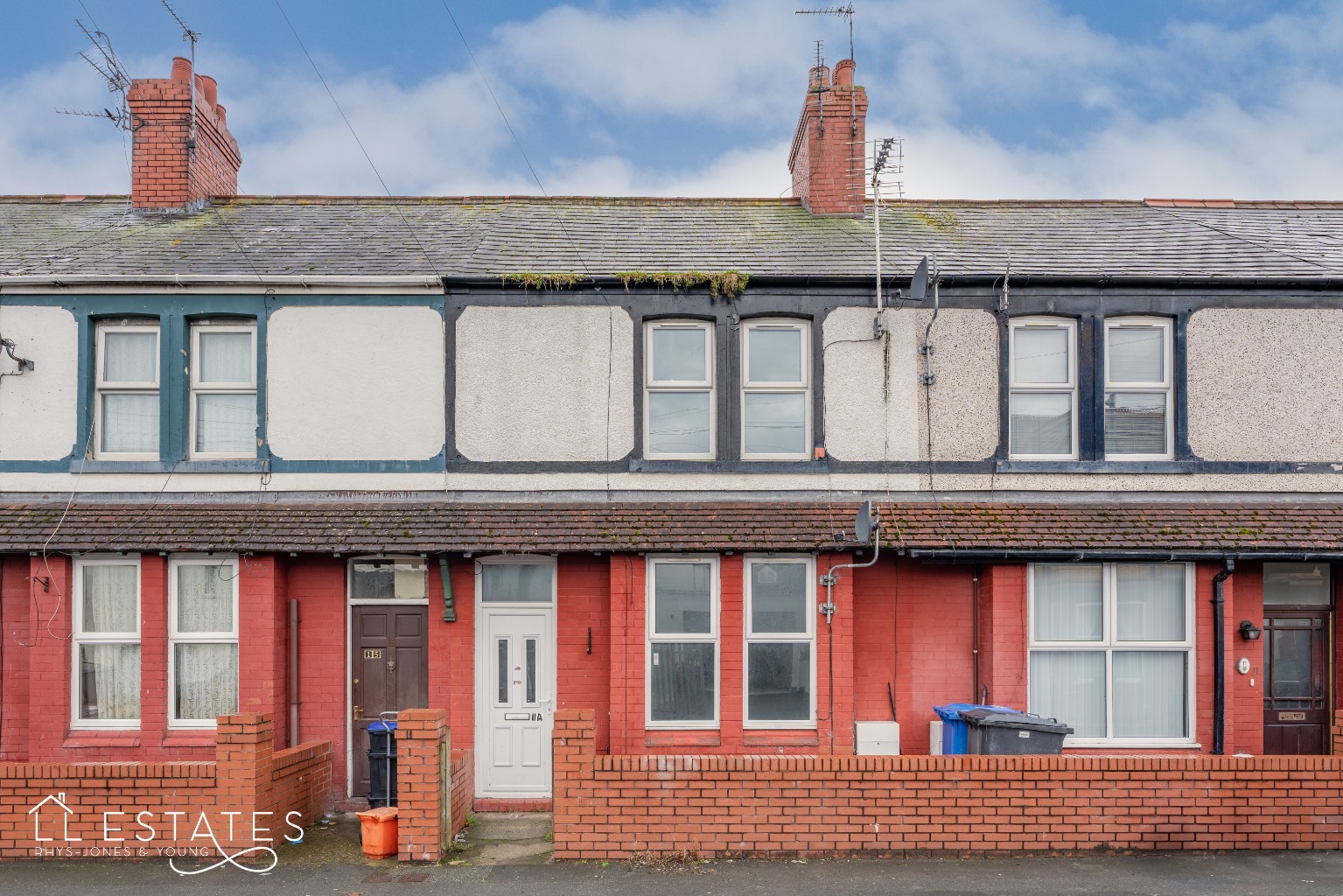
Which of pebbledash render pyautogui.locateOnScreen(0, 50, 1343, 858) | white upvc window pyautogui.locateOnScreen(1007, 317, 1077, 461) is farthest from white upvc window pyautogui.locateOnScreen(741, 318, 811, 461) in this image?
white upvc window pyautogui.locateOnScreen(1007, 317, 1077, 461)

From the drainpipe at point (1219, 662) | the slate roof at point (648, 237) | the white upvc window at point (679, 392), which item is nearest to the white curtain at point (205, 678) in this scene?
the slate roof at point (648, 237)

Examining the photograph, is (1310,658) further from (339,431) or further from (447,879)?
(339,431)

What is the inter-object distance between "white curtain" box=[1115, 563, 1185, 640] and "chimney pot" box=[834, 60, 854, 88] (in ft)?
23.7

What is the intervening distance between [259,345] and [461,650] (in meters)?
3.92

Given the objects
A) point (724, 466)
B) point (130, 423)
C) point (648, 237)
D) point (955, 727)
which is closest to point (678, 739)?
point (955, 727)

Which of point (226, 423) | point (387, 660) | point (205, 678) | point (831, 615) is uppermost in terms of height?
point (226, 423)

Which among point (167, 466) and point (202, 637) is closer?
point (202, 637)

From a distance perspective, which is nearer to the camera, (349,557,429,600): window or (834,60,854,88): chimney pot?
(349,557,429,600): window

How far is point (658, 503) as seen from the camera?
32.2ft

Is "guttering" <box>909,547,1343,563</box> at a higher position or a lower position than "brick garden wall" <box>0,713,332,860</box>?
higher

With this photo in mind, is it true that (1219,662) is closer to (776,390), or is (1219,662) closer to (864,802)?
(864,802)

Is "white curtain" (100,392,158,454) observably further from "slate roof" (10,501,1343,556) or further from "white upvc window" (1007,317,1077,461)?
"white upvc window" (1007,317,1077,461)

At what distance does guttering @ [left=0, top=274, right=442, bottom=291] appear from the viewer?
9836mm

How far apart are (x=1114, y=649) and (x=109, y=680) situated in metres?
10.4
